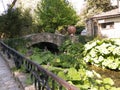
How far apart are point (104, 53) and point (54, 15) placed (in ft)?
36.6

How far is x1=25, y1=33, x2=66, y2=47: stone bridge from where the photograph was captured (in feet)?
68.9

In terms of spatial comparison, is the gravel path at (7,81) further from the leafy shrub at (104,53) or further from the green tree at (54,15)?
the green tree at (54,15)

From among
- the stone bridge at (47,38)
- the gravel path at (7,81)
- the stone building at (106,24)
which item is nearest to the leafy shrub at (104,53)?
the stone bridge at (47,38)

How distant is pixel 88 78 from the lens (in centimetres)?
611

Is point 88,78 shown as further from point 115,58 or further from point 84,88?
point 115,58

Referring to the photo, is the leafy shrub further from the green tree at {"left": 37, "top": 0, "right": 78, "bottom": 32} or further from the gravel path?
the green tree at {"left": 37, "top": 0, "right": 78, "bottom": 32}

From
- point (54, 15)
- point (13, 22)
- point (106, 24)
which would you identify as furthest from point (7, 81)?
point (54, 15)

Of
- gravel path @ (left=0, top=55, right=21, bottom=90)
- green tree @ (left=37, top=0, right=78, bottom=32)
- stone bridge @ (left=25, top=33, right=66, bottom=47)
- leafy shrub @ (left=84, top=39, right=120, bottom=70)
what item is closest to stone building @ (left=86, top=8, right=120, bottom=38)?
green tree @ (left=37, top=0, right=78, bottom=32)

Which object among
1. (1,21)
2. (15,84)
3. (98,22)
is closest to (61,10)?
(98,22)

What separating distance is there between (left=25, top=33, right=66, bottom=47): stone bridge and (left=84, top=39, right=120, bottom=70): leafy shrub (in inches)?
178

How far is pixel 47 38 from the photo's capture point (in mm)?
21531

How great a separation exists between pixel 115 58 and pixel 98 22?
9054 millimetres

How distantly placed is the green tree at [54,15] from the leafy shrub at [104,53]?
9031 mm

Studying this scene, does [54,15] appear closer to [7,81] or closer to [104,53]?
[104,53]
